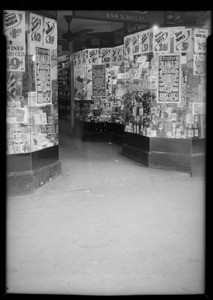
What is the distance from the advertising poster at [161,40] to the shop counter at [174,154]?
73.2 inches

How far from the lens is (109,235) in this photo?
5.33m

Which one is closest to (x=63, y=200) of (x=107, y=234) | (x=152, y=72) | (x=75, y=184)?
(x=75, y=184)

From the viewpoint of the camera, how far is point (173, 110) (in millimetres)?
9047

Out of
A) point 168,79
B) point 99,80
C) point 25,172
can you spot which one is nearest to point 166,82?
point 168,79

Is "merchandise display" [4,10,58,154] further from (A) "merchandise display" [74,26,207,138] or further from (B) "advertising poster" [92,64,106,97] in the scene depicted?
(B) "advertising poster" [92,64,106,97]

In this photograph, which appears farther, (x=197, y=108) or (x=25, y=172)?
(x=197, y=108)

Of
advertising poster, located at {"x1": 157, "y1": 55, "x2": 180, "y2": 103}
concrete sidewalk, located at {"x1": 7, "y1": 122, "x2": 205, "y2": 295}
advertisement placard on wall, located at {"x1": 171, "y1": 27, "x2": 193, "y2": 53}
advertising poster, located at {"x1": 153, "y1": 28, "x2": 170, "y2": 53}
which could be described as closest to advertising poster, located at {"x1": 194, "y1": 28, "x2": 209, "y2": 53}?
advertisement placard on wall, located at {"x1": 171, "y1": 27, "x2": 193, "y2": 53}

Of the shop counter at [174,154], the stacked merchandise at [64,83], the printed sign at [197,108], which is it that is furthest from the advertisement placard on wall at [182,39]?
the stacked merchandise at [64,83]

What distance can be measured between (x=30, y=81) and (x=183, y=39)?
335 cm

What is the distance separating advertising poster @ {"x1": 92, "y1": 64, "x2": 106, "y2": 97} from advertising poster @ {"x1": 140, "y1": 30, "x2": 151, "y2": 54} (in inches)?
126

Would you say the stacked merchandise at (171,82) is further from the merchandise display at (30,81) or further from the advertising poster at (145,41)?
the merchandise display at (30,81)

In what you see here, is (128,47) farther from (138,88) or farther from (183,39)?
(183,39)

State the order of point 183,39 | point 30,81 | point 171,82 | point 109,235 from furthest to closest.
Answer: point 171,82 < point 183,39 < point 30,81 < point 109,235

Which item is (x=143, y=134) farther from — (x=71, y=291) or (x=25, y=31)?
(x=71, y=291)
